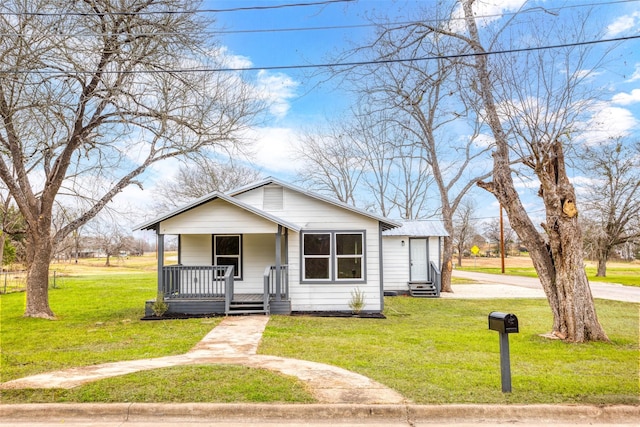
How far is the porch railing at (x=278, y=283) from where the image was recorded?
13.7 metres

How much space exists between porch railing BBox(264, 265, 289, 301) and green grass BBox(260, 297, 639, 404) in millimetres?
1000

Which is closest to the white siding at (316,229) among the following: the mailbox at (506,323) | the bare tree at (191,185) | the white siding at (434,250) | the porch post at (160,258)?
the porch post at (160,258)

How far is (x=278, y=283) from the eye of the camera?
13.8m

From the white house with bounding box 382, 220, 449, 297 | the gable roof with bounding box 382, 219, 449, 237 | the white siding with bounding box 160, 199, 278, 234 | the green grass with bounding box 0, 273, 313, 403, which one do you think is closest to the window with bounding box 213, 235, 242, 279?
the white siding with bounding box 160, 199, 278, 234

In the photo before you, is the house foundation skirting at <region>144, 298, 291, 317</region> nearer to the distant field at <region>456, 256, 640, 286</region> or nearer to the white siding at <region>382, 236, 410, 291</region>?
the white siding at <region>382, 236, 410, 291</region>

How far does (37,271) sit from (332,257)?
8319 millimetres

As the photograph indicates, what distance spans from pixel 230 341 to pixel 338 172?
1079 inches

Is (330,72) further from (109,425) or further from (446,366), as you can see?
(109,425)

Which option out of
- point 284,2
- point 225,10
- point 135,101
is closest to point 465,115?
point 284,2

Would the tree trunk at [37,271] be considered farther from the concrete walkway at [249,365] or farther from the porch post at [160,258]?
the concrete walkway at [249,365]

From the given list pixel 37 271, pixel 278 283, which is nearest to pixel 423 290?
pixel 278 283

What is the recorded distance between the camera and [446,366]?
7.20 m

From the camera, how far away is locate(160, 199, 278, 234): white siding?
13672 millimetres

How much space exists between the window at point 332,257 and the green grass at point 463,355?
173 cm
